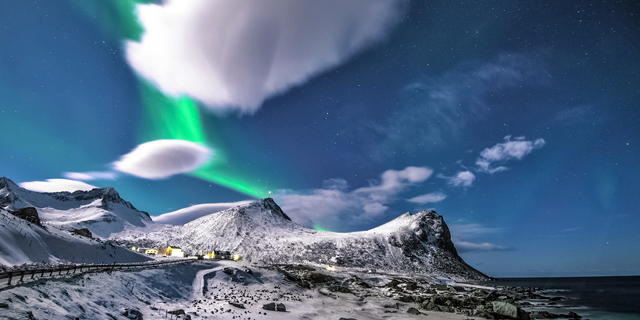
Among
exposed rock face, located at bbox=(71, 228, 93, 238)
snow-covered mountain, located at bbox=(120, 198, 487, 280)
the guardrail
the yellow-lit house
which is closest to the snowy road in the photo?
the guardrail

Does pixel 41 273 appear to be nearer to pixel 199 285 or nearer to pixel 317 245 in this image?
pixel 199 285

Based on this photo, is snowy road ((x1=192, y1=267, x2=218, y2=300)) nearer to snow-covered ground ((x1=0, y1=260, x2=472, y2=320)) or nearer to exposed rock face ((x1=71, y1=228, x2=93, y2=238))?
snow-covered ground ((x1=0, y1=260, x2=472, y2=320))

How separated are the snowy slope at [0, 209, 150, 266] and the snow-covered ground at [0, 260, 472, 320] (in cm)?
1421

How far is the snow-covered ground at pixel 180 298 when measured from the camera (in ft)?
62.2

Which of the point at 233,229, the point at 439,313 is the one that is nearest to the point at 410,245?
the point at 233,229

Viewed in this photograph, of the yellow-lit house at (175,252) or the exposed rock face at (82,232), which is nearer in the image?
the exposed rock face at (82,232)

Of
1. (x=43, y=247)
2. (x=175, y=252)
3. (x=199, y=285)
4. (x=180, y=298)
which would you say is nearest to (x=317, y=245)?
(x=175, y=252)

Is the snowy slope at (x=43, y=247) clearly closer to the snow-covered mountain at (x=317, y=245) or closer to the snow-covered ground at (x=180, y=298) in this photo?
the snow-covered ground at (x=180, y=298)

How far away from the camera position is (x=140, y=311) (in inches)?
1069

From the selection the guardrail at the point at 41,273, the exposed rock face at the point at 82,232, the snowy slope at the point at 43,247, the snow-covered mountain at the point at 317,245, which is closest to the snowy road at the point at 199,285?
the guardrail at the point at 41,273

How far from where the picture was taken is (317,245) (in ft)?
525

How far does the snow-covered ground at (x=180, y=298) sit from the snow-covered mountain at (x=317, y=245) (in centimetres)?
7939

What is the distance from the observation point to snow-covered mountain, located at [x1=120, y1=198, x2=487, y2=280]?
146 m

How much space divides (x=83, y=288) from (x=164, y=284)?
54.7 feet
